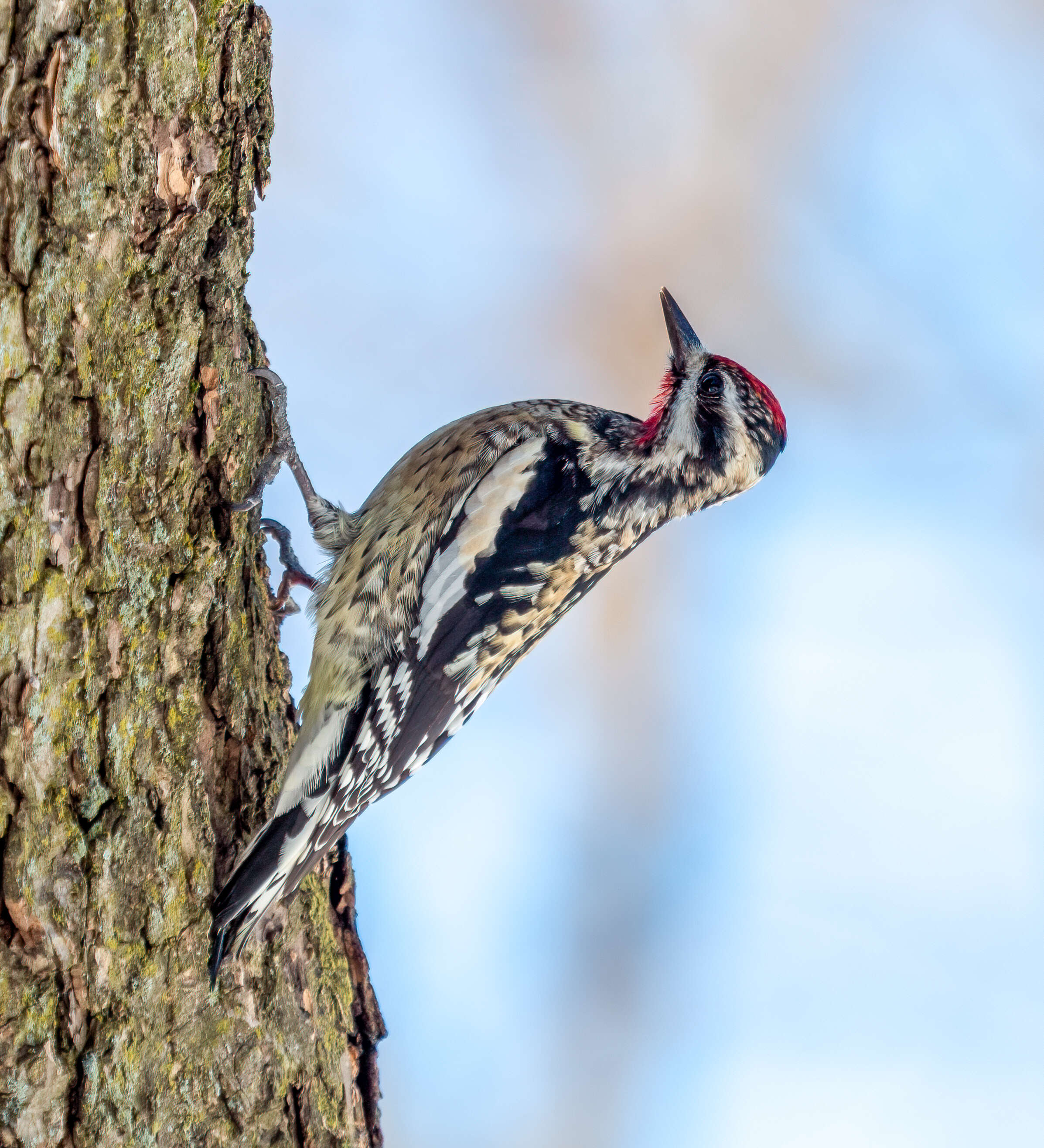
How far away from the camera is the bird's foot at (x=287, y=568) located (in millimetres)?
2852

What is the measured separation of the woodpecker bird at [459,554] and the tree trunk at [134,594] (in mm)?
155

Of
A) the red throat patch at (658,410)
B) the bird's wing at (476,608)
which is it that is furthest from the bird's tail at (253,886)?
the red throat patch at (658,410)

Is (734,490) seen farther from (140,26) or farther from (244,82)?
(140,26)

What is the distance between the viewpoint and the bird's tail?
2.12 metres

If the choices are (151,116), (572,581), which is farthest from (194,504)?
(572,581)

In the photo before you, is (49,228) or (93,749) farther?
(93,749)

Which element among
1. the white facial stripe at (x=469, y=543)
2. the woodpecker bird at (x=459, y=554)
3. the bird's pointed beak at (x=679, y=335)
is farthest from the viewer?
the bird's pointed beak at (x=679, y=335)

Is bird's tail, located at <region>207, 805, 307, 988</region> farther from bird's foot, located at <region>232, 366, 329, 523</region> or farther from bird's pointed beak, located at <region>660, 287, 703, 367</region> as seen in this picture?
bird's pointed beak, located at <region>660, 287, 703, 367</region>

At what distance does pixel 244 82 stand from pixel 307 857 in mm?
1561

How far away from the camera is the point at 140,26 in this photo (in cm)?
176

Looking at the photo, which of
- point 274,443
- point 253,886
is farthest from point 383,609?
point 253,886

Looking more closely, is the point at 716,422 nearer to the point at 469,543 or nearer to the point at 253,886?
the point at 469,543

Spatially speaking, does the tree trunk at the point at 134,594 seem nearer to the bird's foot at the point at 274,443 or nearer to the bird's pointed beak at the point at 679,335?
the bird's foot at the point at 274,443

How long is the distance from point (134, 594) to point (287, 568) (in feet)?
3.17
